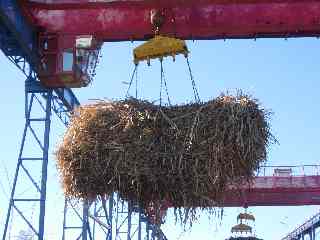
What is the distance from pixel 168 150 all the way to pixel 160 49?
290 centimetres

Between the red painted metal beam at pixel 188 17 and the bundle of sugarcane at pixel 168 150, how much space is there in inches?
406

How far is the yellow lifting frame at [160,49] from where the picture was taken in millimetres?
13305

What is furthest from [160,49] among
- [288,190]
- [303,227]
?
[303,227]

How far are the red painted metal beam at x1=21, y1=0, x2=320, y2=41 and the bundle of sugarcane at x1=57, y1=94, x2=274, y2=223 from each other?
10321mm

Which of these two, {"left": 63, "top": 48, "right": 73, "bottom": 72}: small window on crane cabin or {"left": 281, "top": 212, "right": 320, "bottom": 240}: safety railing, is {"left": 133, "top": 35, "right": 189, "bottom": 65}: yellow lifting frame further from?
{"left": 281, "top": 212, "right": 320, "bottom": 240}: safety railing

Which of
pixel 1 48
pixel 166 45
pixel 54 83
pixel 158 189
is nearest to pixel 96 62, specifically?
pixel 54 83

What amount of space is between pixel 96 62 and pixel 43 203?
573cm

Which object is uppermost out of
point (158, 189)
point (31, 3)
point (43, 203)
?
point (31, 3)

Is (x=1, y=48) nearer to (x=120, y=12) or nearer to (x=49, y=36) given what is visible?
(x=49, y=36)

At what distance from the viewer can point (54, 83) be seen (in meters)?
25.0

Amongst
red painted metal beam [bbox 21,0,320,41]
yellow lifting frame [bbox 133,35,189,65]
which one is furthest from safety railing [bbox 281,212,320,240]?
yellow lifting frame [bbox 133,35,189,65]

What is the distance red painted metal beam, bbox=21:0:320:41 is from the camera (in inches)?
855

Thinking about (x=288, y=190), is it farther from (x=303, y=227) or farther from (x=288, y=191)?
(x=303, y=227)

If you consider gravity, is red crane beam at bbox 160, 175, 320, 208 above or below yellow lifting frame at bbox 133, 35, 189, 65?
above
